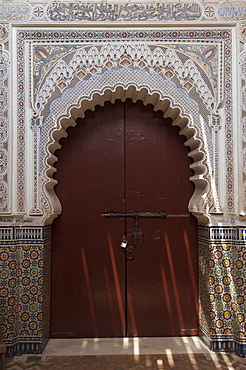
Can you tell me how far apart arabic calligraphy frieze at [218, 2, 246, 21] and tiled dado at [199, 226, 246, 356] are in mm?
1940

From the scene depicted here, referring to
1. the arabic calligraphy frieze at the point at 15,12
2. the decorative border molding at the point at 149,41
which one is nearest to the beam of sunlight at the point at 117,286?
the decorative border molding at the point at 149,41

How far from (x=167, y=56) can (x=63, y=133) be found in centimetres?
122

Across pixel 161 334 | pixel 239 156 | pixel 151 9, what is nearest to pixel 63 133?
pixel 151 9

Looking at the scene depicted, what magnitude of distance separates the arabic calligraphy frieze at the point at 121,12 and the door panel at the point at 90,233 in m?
0.83

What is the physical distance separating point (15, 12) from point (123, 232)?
7.58 ft

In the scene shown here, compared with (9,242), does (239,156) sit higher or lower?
higher

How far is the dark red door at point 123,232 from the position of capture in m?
3.40

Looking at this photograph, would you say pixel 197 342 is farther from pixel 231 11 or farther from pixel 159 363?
pixel 231 11

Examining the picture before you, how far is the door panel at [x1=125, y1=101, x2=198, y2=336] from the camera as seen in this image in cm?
341

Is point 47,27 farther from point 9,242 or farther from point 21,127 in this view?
point 9,242

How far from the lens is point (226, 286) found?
3.08 meters

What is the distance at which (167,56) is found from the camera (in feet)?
10.3

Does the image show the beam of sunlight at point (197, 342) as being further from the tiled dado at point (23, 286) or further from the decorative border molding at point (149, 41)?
the tiled dado at point (23, 286)

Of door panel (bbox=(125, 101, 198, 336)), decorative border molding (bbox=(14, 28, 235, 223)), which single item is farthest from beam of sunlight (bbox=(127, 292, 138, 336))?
decorative border molding (bbox=(14, 28, 235, 223))
